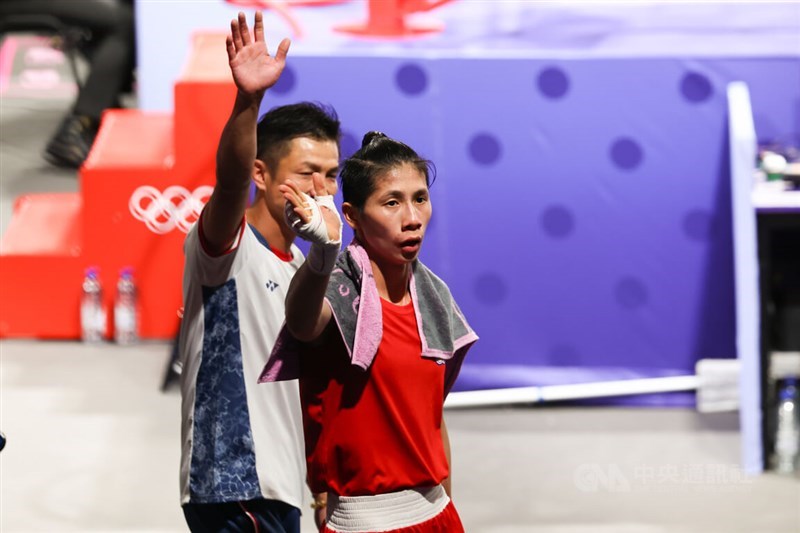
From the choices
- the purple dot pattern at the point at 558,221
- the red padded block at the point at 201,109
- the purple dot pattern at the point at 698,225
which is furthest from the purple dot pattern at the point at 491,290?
the red padded block at the point at 201,109

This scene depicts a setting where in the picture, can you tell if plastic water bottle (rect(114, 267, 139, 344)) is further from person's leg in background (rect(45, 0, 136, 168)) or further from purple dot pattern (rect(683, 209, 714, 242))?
purple dot pattern (rect(683, 209, 714, 242))

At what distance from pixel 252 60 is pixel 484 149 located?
121 inches

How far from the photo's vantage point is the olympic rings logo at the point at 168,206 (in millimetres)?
5660

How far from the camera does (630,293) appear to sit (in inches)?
205

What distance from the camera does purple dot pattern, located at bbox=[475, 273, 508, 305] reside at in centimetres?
514

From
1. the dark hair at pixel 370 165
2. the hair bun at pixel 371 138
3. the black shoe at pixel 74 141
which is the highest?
the hair bun at pixel 371 138

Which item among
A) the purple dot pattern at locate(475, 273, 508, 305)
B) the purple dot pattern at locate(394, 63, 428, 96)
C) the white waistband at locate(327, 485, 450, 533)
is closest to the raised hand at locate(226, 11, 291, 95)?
the white waistband at locate(327, 485, 450, 533)

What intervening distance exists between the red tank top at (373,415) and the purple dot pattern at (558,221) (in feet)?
9.96

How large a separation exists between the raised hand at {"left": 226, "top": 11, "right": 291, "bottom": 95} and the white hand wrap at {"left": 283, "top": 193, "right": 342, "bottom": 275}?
0.25 metres

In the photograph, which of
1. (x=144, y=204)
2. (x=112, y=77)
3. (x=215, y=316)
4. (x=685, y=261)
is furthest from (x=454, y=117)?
(x=215, y=316)

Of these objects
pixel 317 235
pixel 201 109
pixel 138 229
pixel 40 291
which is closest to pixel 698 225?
pixel 201 109

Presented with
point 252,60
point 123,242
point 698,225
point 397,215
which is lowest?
point 123,242

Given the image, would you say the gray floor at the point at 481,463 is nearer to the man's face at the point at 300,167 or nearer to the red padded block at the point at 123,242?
the red padded block at the point at 123,242

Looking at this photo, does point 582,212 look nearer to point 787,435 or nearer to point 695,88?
point 695,88
